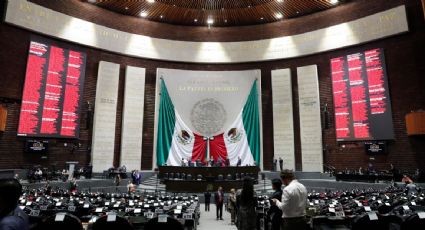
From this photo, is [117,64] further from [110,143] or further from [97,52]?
[110,143]

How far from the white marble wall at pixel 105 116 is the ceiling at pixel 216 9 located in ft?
13.6

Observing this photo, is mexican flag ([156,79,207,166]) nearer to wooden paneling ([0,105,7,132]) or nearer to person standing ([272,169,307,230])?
wooden paneling ([0,105,7,132])

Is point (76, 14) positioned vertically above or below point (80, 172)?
above

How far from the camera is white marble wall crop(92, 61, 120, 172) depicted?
16.0m

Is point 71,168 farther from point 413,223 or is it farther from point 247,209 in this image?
point 413,223

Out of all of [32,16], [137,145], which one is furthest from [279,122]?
[32,16]

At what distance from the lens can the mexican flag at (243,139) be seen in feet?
58.4

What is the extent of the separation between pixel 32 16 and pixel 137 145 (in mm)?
9323

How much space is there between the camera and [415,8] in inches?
566

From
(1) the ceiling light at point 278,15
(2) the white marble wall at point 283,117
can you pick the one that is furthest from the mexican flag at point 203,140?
(1) the ceiling light at point 278,15

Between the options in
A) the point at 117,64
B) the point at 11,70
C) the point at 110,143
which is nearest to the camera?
the point at 11,70

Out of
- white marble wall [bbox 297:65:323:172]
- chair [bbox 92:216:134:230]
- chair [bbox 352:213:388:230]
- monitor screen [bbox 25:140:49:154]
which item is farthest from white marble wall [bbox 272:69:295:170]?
chair [bbox 92:216:134:230]

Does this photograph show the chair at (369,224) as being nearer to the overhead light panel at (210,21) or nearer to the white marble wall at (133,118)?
the white marble wall at (133,118)

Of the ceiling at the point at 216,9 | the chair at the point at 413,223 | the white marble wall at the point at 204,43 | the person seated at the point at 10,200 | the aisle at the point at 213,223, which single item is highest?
the ceiling at the point at 216,9
